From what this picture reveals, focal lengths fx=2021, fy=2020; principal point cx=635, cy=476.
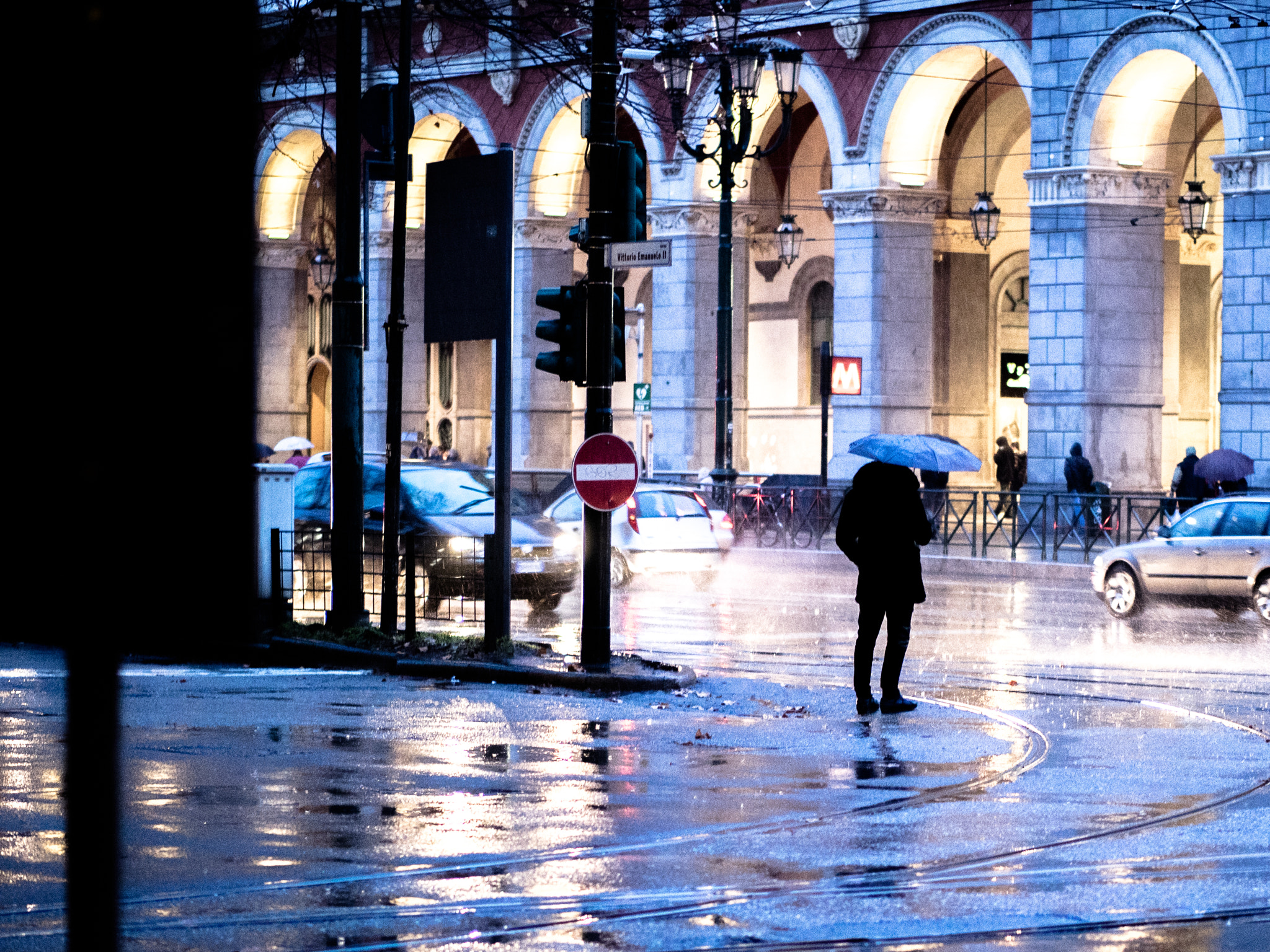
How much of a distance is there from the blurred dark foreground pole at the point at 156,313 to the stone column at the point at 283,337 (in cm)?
4740

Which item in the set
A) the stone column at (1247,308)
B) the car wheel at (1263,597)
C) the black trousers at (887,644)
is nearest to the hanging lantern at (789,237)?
the stone column at (1247,308)

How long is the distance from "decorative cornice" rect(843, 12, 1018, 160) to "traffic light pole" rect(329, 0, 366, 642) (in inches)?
775

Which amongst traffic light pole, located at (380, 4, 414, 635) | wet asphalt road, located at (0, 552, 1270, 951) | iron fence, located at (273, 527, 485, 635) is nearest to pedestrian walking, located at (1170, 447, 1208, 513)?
wet asphalt road, located at (0, 552, 1270, 951)

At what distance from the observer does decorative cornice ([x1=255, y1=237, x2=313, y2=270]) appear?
49.8 meters

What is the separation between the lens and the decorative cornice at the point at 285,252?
4975cm

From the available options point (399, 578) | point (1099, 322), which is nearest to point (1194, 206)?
point (1099, 322)

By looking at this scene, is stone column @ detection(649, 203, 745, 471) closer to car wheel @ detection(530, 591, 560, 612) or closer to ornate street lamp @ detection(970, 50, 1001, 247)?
ornate street lamp @ detection(970, 50, 1001, 247)

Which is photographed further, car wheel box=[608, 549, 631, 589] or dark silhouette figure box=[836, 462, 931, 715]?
car wheel box=[608, 549, 631, 589]

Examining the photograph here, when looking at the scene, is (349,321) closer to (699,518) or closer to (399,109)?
(399,109)

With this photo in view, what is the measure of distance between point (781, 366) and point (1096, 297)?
1438 cm

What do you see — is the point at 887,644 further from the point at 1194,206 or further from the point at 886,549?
the point at 1194,206

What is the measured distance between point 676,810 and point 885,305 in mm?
27900

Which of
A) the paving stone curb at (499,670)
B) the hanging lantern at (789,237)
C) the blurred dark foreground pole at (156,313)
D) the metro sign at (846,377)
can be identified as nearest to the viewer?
the blurred dark foreground pole at (156,313)

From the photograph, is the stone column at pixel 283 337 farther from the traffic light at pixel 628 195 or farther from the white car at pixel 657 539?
the traffic light at pixel 628 195
